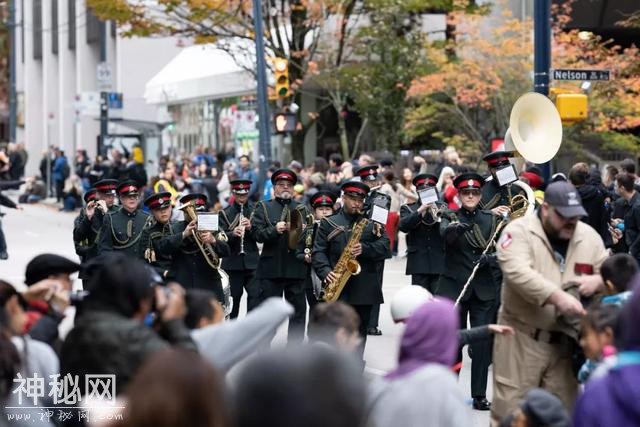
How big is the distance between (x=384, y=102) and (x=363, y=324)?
2059 cm

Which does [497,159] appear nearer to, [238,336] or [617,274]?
[617,274]

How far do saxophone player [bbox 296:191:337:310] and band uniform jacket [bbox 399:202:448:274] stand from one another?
0.83 m

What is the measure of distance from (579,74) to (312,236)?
17.1ft

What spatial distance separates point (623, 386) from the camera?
4.44 metres

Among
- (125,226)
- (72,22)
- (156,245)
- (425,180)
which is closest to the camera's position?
(156,245)

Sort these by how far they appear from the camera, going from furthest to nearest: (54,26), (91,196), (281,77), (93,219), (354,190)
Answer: (54,26) < (281,77) < (91,196) < (93,219) < (354,190)

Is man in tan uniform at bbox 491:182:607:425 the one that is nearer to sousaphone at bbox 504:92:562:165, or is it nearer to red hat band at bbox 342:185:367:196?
red hat band at bbox 342:185:367:196

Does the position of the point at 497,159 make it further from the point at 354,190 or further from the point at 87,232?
the point at 87,232

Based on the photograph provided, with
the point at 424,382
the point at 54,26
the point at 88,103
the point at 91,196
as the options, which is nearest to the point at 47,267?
the point at 424,382

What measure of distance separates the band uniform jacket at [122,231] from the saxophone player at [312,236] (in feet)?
5.35

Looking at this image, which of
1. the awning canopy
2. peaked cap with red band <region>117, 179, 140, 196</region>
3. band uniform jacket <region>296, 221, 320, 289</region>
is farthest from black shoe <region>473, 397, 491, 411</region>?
the awning canopy

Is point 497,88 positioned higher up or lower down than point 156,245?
higher up

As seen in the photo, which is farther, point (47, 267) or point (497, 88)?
point (497, 88)

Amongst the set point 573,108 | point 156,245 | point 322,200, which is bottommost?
point 156,245
